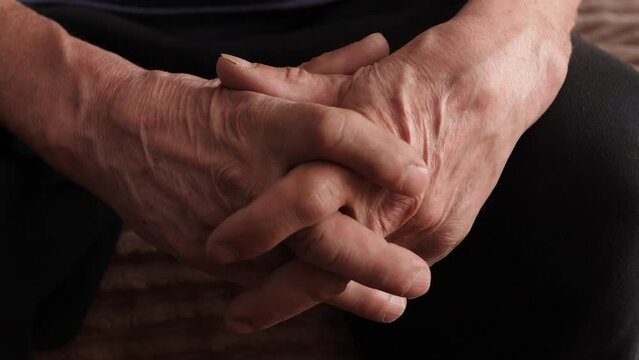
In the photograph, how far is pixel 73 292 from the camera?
0.81m

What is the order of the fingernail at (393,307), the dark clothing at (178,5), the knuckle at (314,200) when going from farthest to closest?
the dark clothing at (178,5) → the fingernail at (393,307) → the knuckle at (314,200)

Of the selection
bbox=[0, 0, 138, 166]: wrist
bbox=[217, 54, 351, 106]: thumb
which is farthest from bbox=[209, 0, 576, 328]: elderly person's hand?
bbox=[0, 0, 138, 166]: wrist

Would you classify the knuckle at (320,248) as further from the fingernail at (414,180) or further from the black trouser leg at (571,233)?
the black trouser leg at (571,233)

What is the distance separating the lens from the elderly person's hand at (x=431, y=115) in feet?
1.61

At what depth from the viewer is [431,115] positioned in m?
0.54

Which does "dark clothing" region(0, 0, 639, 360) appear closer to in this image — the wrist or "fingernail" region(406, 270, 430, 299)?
the wrist

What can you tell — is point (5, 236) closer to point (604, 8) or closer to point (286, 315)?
point (286, 315)

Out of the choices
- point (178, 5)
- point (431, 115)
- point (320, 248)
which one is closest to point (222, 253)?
point (320, 248)

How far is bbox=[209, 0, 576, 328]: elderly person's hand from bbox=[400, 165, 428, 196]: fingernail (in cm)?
3

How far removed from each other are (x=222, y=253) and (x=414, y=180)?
15 cm

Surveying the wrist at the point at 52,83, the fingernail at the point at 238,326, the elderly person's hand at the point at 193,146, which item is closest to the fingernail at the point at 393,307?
the elderly person's hand at the point at 193,146

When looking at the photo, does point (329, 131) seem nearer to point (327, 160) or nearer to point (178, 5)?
point (327, 160)

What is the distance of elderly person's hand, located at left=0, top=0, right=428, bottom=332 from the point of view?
19.2 inches

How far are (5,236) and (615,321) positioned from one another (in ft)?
1.79
